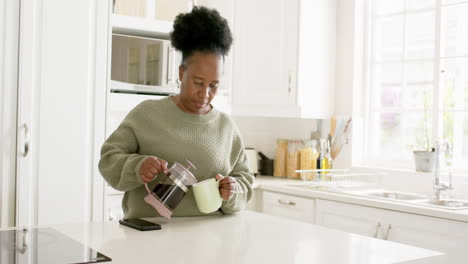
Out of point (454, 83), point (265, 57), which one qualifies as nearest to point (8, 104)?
point (265, 57)

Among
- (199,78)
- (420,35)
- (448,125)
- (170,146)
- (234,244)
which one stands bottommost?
(234,244)

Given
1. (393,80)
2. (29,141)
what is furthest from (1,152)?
(393,80)

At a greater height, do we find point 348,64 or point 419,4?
point 419,4

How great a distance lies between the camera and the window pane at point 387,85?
11.9ft

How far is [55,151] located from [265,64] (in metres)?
1.45

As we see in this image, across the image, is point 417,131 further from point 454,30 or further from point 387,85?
point 454,30

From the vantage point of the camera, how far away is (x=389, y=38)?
3678 millimetres

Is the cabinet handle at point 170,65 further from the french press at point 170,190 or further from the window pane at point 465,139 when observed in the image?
the french press at point 170,190

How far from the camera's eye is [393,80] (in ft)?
12.0

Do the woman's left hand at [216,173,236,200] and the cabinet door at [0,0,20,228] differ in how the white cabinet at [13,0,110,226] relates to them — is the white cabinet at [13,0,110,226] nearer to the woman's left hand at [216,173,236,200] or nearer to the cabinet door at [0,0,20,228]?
the cabinet door at [0,0,20,228]

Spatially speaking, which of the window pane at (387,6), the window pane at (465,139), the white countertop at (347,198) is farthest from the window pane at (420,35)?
the white countertop at (347,198)

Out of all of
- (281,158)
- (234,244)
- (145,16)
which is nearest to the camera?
(234,244)

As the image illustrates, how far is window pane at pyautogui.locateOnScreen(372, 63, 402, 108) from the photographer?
3.63m

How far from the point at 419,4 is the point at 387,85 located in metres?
0.54
